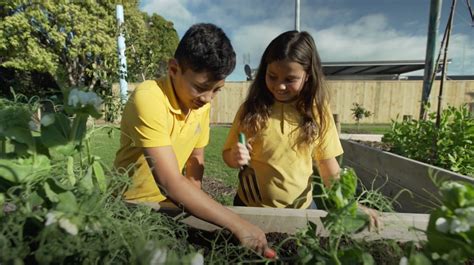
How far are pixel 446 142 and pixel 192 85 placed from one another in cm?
229

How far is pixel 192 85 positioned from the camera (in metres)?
1.14

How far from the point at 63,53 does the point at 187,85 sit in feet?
58.0

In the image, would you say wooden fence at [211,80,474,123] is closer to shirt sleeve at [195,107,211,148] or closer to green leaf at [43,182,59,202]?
shirt sleeve at [195,107,211,148]

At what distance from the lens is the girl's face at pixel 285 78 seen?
142cm

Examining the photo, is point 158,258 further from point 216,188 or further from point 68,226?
point 216,188

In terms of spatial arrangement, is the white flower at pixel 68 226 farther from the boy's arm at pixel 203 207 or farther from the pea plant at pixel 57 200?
the boy's arm at pixel 203 207

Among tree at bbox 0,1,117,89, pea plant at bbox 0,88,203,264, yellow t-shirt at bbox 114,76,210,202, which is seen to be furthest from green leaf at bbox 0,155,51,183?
tree at bbox 0,1,117,89

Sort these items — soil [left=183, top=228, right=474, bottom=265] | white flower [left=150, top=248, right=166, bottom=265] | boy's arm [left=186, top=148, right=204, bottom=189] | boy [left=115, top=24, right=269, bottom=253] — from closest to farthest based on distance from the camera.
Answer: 1. white flower [left=150, top=248, right=166, bottom=265]
2. soil [left=183, top=228, right=474, bottom=265]
3. boy [left=115, top=24, right=269, bottom=253]
4. boy's arm [left=186, top=148, right=204, bottom=189]

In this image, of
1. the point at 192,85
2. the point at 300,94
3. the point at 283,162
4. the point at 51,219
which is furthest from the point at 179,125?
the point at 51,219

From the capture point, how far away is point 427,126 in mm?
2844

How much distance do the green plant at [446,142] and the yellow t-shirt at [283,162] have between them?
4.79 ft

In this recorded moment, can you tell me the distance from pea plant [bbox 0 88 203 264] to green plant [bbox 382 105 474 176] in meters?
2.50

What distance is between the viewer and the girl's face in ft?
4.65

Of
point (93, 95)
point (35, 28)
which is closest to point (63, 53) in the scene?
point (35, 28)
